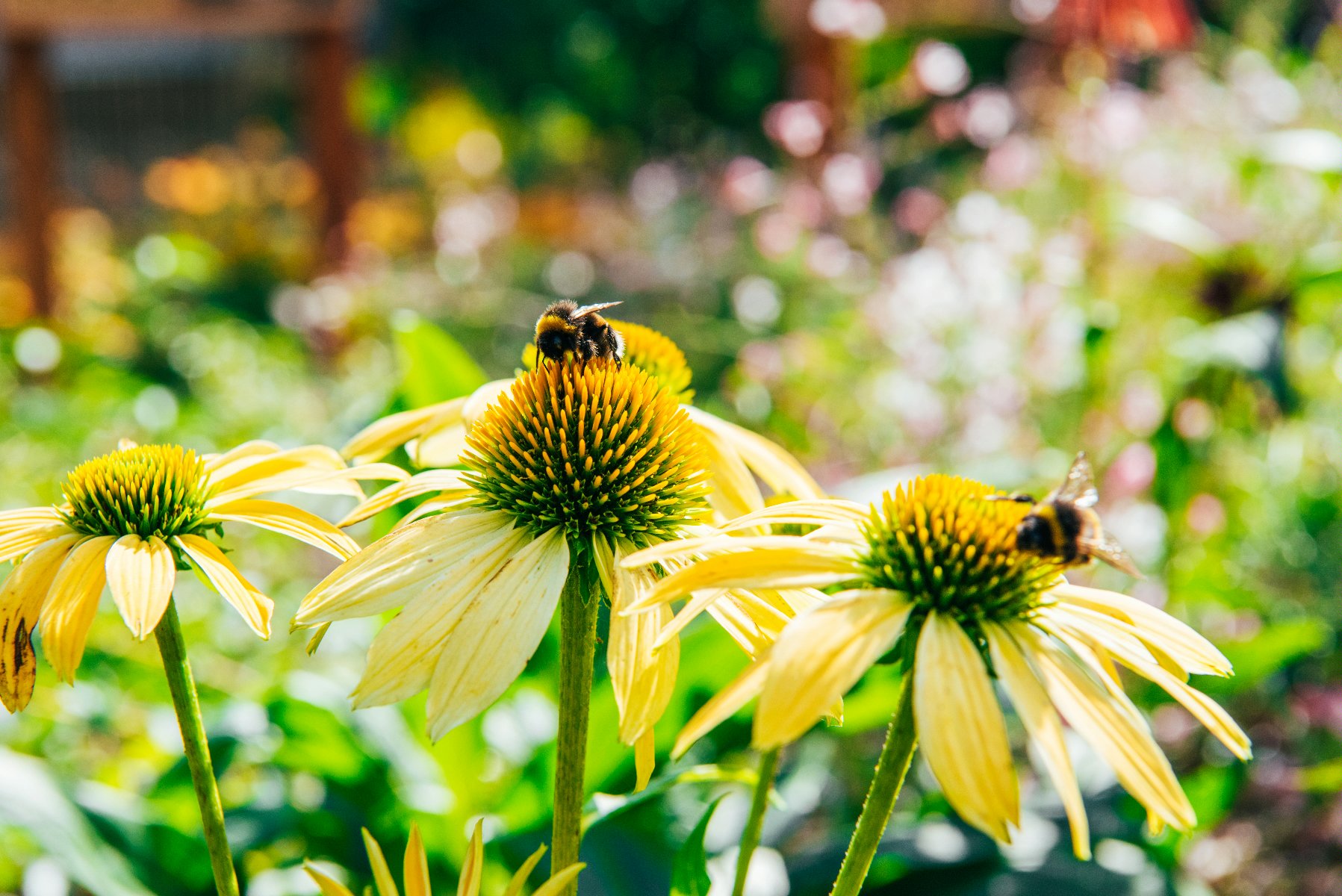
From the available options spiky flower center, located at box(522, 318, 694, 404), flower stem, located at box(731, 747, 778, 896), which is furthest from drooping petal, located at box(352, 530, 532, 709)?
spiky flower center, located at box(522, 318, 694, 404)

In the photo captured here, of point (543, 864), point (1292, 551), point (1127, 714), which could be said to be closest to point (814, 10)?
point (1292, 551)

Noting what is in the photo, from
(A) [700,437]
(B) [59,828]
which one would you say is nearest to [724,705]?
(A) [700,437]

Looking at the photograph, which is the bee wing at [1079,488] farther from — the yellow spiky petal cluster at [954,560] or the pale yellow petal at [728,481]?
the pale yellow petal at [728,481]

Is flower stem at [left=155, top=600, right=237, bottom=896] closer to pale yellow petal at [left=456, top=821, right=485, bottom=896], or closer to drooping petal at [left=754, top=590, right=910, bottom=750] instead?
pale yellow petal at [left=456, top=821, right=485, bottom=896]

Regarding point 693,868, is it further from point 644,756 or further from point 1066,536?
point 1066,536

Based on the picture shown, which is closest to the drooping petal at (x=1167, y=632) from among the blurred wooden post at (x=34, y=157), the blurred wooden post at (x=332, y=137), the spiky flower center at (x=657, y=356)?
the spiky flower center at (x=657, y=356)

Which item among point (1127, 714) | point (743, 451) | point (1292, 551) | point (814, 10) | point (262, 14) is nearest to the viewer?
point (1127, 714)

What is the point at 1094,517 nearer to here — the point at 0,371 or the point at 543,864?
the point at 543,864

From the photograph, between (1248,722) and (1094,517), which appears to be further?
(1248,722)
